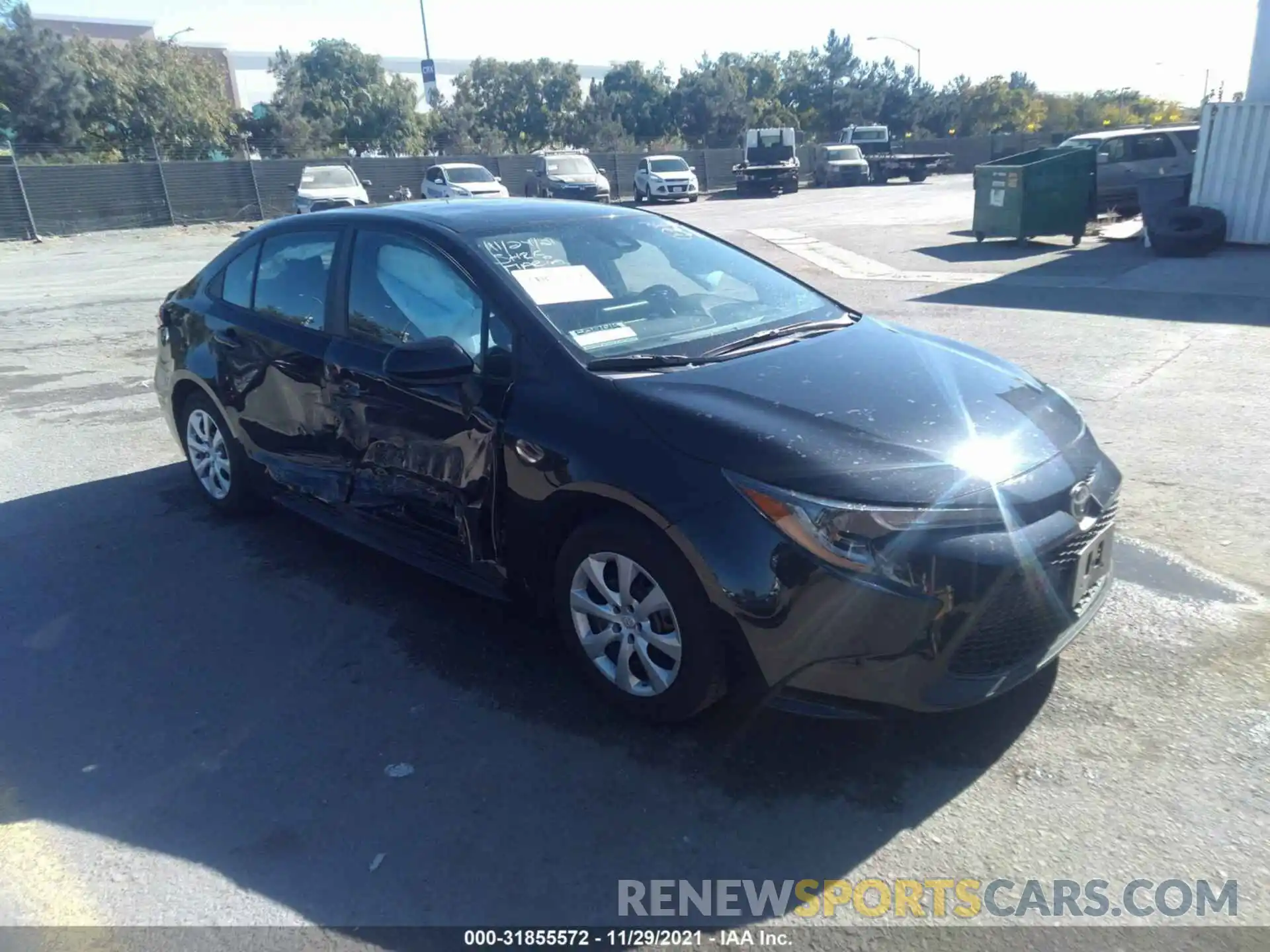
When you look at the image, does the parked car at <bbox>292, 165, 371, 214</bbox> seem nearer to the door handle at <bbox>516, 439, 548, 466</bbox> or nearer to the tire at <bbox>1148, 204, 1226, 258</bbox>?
the tire at <bbox>1148, 204, 1226, 258</bbox>

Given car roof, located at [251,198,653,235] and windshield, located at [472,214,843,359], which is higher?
car roof, located at [251,198,653,235]

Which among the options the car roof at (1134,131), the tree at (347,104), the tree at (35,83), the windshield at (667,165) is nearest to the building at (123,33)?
the tree at (347,104)

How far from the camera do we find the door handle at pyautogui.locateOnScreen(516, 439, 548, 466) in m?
3.46

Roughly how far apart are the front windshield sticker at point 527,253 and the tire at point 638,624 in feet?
3.92

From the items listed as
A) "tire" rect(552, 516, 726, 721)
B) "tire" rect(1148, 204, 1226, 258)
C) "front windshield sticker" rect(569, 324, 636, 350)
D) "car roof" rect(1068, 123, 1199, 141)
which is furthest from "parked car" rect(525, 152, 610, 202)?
"tire" rect(552, 516, 726, 721)

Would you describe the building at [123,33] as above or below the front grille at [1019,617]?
above

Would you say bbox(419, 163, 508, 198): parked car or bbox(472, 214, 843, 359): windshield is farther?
bbox(419, 163, 508, 198): parked car

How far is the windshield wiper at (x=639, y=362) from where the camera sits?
139 inches

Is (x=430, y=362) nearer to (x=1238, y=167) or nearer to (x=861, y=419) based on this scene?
(x=861, y=419)

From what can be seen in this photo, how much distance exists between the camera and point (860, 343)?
156 inches

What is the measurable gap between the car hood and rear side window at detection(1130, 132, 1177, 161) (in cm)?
1987

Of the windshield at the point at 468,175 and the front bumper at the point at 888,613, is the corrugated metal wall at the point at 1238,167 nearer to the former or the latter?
the front bumper at the point at 888,613

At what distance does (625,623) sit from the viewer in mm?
3307

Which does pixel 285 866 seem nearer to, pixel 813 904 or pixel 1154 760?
pixel 813 904
